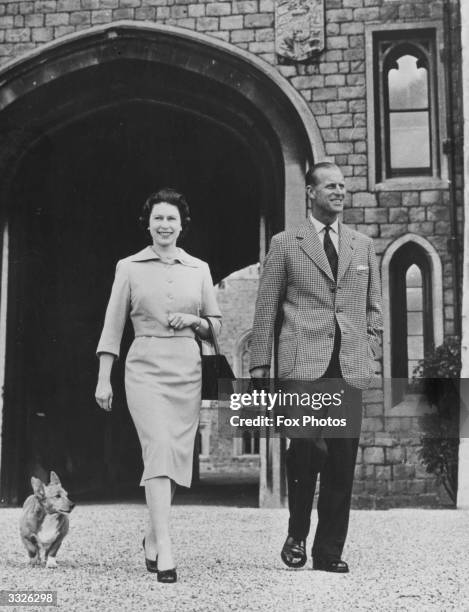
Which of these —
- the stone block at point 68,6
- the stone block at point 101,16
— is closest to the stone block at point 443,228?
the stone block at point 101,16

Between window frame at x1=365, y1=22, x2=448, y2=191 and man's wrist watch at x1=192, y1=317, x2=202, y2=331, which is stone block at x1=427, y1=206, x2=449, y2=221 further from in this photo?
man's wrist watch at x1=192, y1=317, x2=202, y2=331

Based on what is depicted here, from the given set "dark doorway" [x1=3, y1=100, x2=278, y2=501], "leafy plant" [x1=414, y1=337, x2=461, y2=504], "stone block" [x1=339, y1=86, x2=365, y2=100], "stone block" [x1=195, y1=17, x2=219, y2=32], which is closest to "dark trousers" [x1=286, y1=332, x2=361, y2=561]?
"leafy plant" [x1=414, y1=337, x2=461, y2=504]

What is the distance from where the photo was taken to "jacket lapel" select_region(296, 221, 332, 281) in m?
3.38

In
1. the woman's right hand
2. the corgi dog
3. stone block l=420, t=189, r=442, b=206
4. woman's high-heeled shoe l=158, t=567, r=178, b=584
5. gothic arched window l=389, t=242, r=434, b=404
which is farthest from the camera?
stone block l=420, t=189, r=442, b=206

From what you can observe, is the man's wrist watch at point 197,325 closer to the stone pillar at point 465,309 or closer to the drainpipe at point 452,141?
the stone pillar at point 465,309

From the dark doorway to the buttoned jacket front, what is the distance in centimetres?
413

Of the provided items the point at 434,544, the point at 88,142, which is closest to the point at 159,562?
the point at 434,544

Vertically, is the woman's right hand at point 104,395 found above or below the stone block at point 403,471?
above

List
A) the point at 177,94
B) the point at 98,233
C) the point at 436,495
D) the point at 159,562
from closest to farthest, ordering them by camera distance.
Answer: the point at 159,562 → the point at 436,495 → the point at 177,94 → the point at 98,233

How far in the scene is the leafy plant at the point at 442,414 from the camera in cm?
611

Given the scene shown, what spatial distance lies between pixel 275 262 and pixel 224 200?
21.2 feet

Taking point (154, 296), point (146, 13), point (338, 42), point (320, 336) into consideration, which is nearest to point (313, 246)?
point (320, 336)

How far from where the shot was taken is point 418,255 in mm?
6691

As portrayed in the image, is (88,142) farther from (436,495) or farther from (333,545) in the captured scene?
(333,545)
